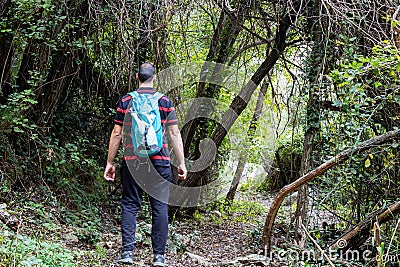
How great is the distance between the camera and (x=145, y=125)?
13.5ft

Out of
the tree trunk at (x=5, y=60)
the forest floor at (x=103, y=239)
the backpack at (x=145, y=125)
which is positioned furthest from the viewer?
the tree trunk at (x=5, y=60)

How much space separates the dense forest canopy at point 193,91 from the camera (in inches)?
188

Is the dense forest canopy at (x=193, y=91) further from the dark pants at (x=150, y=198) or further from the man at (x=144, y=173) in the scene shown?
the dark pants at (x=150, y=198)

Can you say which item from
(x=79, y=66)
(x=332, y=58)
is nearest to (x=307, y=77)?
(x=332, y=58)

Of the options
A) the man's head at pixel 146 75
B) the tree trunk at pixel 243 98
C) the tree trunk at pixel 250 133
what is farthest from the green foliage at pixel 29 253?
the tree trunk at pixel 250 133

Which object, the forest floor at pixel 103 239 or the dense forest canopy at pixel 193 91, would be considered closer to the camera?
the forest floor at pixel 103 239

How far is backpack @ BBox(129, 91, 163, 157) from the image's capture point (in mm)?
4113

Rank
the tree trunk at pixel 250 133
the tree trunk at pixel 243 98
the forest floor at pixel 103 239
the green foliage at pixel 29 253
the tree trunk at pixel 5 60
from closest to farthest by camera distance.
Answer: the green foliage at pixel 29 253 < the forest floor at pixel 103 239 < the tree trunk at pixel 5 60 < the tree trunk at pixel 243 98 < the tree trunk at pixel 250 133

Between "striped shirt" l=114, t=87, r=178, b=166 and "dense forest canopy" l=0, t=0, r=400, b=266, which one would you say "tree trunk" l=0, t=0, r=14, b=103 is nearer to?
"dense forest canopy" l=0, t=0, r=400, b=266

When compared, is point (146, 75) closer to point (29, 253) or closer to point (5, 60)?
point (29, 253)

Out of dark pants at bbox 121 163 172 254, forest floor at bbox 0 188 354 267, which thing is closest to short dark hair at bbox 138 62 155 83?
dark pants at bbox 121 163 172 254

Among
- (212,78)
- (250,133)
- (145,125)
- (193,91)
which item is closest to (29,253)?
(145,125)

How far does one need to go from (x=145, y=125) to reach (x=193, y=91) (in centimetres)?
372

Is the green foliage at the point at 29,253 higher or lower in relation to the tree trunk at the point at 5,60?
lower
